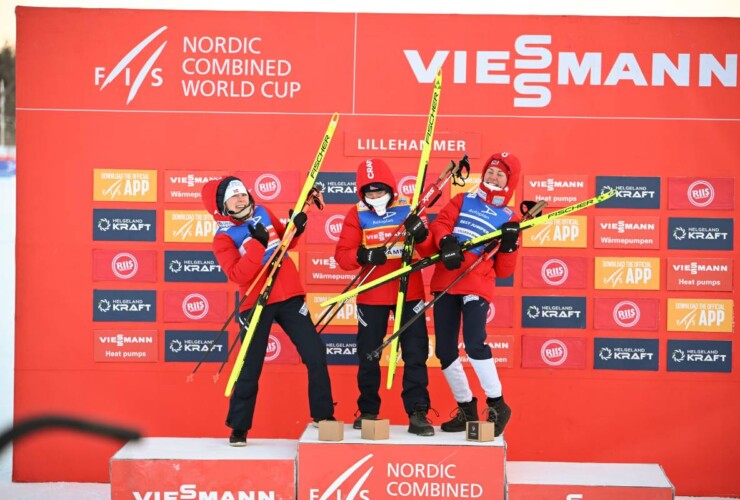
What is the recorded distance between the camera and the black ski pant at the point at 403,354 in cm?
386

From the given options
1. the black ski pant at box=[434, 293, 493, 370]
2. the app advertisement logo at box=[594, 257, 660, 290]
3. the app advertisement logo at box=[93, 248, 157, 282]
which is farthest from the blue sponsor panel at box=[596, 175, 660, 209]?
the app advertisement logo at box=[93, 248, 157, 282]

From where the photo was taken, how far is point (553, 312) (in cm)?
454

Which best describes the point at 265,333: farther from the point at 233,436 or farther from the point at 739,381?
the point at 739,381

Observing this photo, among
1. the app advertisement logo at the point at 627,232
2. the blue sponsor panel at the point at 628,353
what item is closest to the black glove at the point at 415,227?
the app advertisement logo at the point at 627,232

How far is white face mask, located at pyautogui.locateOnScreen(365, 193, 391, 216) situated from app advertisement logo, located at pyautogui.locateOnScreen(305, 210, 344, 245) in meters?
0.67

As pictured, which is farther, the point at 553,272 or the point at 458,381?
the point at 553,272

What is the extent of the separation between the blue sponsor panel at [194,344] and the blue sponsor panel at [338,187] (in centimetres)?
88

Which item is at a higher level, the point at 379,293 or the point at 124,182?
the point at 124,182

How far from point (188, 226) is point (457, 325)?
150 centimetres

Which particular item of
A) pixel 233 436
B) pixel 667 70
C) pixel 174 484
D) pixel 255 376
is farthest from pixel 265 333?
pixel 667 70

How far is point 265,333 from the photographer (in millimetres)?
3873

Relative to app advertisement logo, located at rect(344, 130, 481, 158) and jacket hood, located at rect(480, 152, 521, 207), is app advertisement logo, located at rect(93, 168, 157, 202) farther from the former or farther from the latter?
jacket hood, located at rect(480, 152, 521, 207)

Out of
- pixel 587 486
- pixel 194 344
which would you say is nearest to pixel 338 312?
pixel 194 344

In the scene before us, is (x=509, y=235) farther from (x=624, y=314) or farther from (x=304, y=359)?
(x=624, y=314)
